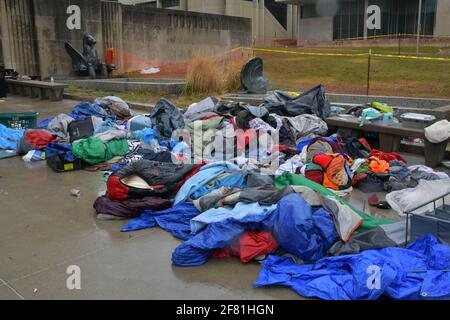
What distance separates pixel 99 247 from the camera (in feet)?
14.3

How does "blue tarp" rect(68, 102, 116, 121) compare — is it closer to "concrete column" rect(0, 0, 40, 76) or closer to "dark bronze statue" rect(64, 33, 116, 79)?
"dark bronze statue" rect(64, 33, 116, 79)

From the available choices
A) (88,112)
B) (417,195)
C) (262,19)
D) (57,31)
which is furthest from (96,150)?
(262,19)

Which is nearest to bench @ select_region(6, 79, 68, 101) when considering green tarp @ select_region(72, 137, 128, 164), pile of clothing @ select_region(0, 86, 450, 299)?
pile of clothing @ select_region(0, 86, 450, 299)

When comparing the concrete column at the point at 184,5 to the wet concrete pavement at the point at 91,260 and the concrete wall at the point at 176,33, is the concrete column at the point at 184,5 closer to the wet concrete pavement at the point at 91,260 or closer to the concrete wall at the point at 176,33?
the concrete wall at the point at 176,33

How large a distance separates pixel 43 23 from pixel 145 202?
16.1m

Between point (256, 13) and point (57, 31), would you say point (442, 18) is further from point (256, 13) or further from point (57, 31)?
point (57, 31)

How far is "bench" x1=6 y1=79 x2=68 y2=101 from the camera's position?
46.9 ft

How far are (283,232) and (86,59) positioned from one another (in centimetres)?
1674

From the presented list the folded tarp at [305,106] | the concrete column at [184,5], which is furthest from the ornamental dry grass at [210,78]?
the concrete column at [184,5]

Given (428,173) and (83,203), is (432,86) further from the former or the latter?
(83,203)

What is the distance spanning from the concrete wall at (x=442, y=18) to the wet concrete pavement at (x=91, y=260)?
38.8m

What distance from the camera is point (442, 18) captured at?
129ft

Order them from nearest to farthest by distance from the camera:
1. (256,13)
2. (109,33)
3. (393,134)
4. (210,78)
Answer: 1. (393,134)
2. (210,78)
3. (109,33)
4. (256,13)

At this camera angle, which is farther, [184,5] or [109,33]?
[184,5]
